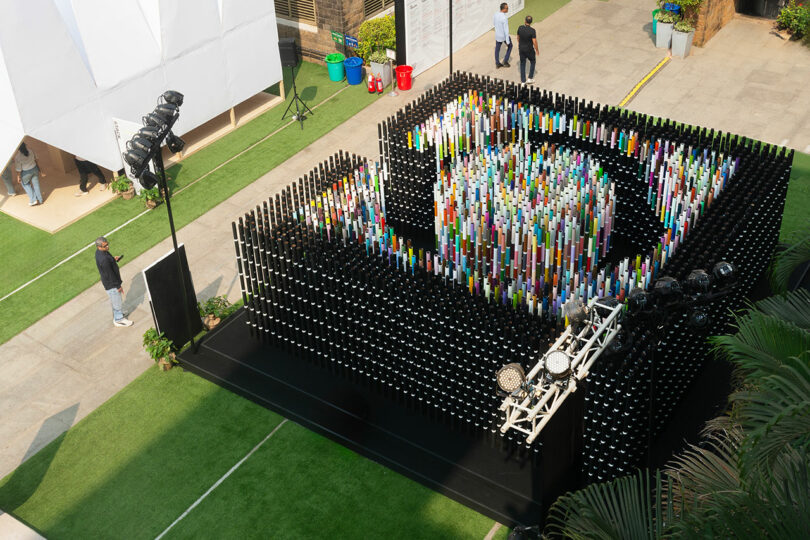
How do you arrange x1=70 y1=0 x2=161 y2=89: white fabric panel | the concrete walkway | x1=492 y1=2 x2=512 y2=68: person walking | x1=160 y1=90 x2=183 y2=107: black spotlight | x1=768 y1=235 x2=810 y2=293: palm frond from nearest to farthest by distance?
x1=768 y1=235 x2=810 y2=293: palm frond < x1=160 y1=90 x2=183 y2=107: black spotlight < the concrete walkway < x1=70 y1=0 x2=161 y2=89: white fabric panel < x1=492 y1=2 x2=512 y2=68: person walking

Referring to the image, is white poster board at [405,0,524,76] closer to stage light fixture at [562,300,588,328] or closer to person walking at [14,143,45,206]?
person walking at [14,143,45,206]

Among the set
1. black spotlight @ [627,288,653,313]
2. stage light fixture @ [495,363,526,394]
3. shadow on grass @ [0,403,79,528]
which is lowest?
shadow on grass @ [0,403,79,528]

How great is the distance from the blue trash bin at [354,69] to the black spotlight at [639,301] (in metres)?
13.9

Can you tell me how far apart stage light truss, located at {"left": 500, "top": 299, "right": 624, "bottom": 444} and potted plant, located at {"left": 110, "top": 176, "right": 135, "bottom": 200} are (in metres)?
10.8

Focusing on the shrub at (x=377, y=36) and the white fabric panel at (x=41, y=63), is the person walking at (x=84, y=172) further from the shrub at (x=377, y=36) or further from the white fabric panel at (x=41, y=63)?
the shrub at (x=377, y=36)

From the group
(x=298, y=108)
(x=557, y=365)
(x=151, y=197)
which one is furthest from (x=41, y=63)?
(x=557, y=365)

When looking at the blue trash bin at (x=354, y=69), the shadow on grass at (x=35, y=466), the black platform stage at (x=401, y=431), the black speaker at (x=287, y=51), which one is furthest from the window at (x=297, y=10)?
the shadow on grass at (x=35, y=466)

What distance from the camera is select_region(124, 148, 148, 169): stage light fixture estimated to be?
11.8m

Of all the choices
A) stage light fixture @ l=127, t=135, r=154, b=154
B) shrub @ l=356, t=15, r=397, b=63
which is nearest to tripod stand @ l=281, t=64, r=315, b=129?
shrub @ l=356, t=15, r=397, b=63

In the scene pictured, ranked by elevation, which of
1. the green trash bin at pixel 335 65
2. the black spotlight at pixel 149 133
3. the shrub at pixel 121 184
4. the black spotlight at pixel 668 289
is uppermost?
the black spotlight at pixel 149 133

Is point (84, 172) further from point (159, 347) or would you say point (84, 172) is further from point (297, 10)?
point (297, 10)

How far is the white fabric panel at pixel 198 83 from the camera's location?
60.5 ft

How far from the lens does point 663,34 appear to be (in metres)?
22.7

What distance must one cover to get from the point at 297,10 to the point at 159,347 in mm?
12221
